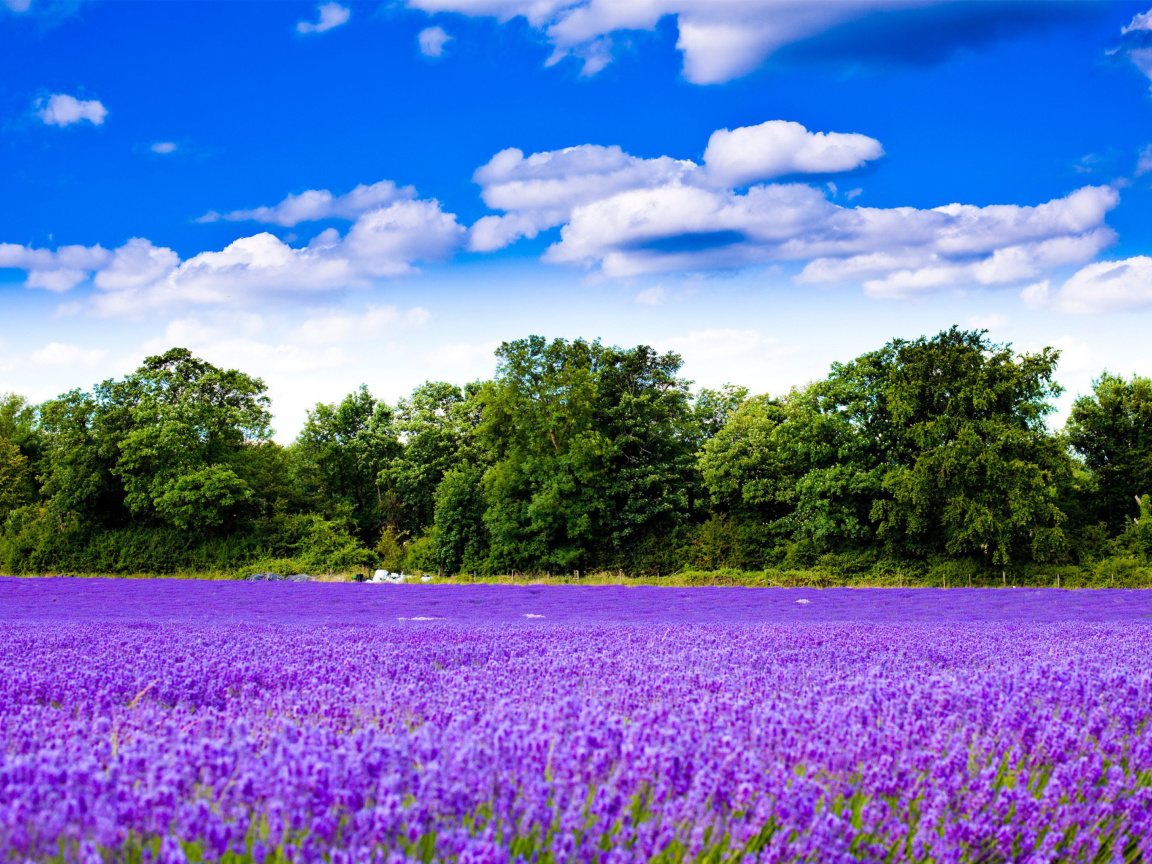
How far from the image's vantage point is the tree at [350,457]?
42188 mm

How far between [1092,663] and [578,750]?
3337 millimetres

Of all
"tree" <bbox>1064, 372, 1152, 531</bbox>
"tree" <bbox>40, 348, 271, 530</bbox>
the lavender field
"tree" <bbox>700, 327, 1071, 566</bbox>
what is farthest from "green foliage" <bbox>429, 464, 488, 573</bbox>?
the lavender field

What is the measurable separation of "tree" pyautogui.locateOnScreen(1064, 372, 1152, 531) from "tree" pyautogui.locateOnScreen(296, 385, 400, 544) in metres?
32.9

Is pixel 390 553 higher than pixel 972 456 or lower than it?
lower

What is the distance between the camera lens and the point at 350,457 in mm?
43094

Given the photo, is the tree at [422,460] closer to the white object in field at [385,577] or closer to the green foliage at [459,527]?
the green foliage at [459,527]

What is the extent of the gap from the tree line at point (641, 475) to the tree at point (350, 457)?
5.33ft

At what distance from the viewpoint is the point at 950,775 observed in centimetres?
227

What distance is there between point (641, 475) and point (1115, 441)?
20.2 metres

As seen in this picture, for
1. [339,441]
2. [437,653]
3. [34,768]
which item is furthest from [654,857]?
[339,441]

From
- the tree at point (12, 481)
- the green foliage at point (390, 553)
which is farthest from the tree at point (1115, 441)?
the tree at point (12, 481)

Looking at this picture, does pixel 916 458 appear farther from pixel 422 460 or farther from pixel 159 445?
pixel 159 445

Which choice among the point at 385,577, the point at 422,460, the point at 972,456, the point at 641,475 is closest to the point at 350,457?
the point at 422,460

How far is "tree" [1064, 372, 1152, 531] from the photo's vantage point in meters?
32.2
